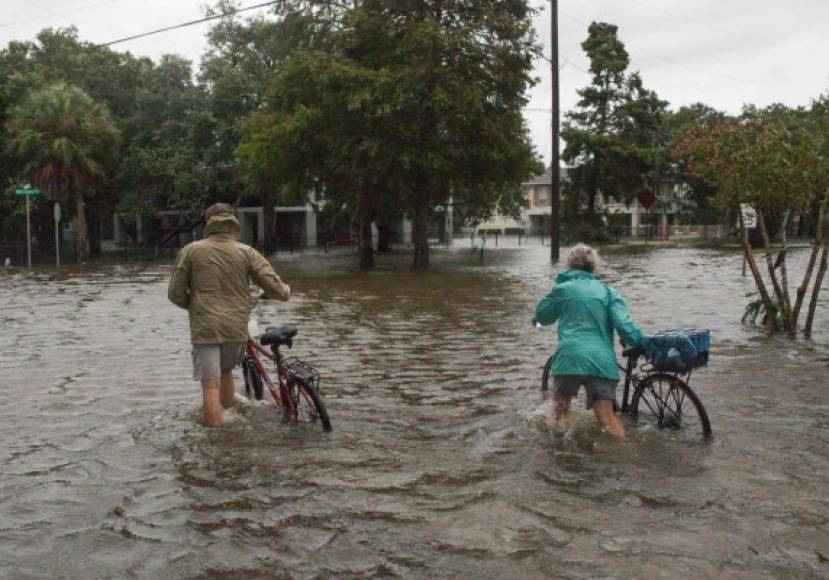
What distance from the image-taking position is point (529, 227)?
333 feet

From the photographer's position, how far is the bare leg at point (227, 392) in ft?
24.3

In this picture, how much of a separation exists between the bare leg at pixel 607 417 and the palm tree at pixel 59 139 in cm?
3690

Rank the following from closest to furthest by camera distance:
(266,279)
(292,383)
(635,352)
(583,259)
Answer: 1. (583,259)
2. (635,352)
3. (266,279)
4. (292,383)

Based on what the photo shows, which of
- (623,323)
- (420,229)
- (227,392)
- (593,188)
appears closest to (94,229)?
(420,229)

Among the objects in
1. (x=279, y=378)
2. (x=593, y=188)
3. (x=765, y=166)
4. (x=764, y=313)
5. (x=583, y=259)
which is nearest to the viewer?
(x=583, y=259)

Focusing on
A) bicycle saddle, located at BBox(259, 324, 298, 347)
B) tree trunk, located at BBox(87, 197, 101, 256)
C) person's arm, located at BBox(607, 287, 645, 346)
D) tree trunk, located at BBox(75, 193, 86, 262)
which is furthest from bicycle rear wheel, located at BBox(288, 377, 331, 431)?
tree trunk, located at BBox(87, 197, 101, 256)

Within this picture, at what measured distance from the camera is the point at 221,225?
702cm

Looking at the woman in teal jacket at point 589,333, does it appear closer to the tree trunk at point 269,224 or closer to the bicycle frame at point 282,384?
the bicycle frame at point 282,384

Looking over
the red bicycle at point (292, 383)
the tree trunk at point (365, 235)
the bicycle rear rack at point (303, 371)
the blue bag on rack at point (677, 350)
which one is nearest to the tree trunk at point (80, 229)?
the tree trunk at point (365, 235)

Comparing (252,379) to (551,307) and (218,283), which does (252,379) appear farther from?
(551,307)

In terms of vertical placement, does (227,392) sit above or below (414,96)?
below

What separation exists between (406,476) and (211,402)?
6.41 ft

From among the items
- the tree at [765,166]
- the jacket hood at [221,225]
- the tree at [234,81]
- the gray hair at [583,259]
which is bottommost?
the gray hair at [583,259]

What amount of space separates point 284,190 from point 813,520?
91.5 ft
